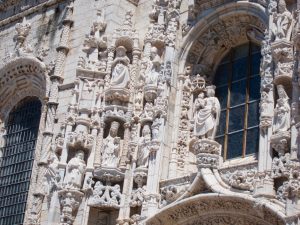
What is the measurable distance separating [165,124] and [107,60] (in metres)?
2.44

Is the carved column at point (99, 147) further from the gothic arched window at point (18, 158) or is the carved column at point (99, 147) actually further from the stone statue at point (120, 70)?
the gothic arched window at point (18, 158)

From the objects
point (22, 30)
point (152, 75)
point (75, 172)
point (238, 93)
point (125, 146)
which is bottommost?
point (75, 172)

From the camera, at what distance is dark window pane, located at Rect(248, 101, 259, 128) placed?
527 inches

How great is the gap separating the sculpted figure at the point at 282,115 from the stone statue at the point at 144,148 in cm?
289

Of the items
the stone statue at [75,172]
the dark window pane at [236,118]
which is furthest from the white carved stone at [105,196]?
the dark window pane at [236,118]

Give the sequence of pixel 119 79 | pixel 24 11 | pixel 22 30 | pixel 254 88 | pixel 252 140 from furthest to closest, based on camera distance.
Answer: pixel 24 11 < pixel 22 30 < pixel 119 79 < pixel 254 88 < pixel 252 140

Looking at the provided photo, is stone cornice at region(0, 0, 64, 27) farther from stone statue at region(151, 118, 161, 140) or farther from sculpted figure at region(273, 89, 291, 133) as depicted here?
sculpted figure at region(273, 89, 291, 133)

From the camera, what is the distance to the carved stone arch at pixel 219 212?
1134 centimetres

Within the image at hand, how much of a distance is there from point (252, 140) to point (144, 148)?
82.4 inches

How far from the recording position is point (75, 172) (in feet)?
46.9

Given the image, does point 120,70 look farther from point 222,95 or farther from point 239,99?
point 239,99

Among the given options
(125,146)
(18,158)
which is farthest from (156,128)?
(18,158)

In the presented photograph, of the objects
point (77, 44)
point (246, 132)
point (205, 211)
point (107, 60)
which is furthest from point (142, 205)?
point (77, 44)

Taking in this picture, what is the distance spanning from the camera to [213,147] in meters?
12.8
